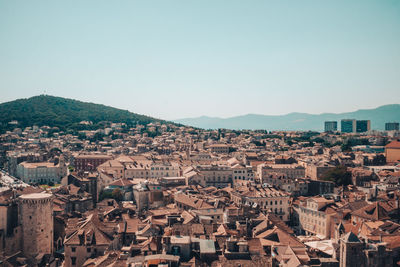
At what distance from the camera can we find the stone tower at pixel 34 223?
1686 inches

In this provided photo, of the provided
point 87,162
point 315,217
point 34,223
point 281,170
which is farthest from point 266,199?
point 87,162

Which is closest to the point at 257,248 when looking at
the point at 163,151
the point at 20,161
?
the point at 20,161

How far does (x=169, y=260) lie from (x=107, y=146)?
14556 centimetres

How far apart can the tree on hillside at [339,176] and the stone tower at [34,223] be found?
208 ft

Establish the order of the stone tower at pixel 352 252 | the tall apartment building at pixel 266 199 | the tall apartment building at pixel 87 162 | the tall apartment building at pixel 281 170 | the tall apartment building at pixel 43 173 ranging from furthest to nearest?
the tall apartment building at pixel 87 162 → the tall apartment building at pixel 43 173 → the tall apartment building at pixel 281 170 → the tall apartment building at pixel 266 199 → the stone tower at pixel 352 252

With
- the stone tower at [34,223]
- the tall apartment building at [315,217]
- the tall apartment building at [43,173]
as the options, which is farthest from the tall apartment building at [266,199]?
the tall apartment building at [43,173]

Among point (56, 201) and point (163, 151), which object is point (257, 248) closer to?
point (56, 201)

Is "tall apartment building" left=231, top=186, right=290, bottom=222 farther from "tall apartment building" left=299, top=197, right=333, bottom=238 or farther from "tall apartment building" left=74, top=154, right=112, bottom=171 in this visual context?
"tall apartment building" left=74, top=154, right=112, bottom=171

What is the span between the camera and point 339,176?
89.5 m

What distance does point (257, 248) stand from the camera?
40.8 meters

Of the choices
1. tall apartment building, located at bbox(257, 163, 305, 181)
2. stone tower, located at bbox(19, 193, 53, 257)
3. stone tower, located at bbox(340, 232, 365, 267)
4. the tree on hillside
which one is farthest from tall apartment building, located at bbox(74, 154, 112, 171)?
stone tower, located at bbox(340, 232, 365, 267)

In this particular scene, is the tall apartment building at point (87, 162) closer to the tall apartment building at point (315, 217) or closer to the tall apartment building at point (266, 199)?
the tall apartment building at point (266, 199)

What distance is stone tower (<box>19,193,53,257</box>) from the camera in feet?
140

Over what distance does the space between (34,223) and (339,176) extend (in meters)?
66.8
